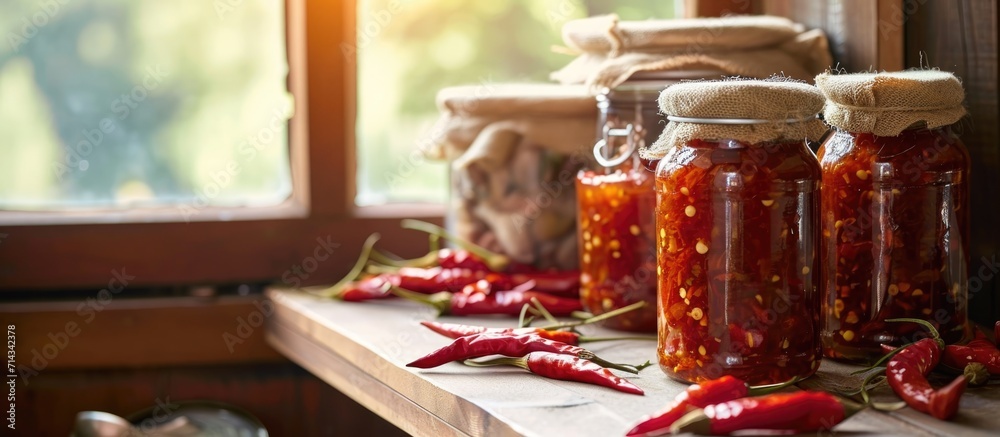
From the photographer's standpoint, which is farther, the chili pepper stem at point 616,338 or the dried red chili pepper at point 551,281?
the dried red chili pepper at point 551,281

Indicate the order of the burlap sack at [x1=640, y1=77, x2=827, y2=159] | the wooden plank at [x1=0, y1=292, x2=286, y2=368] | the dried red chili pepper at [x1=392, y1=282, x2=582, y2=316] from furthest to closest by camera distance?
the wooden plank at [x1=0, y1=292, x2=286, y2=368] → the dried red chili pepper at [x1=392, y1=282, x2=582, y2=316] → the burlap sack at [x1=640, y1=77, x2=827, y2=159]

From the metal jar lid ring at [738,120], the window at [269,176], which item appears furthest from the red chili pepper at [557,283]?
the metal jar lid ring at [738,120]

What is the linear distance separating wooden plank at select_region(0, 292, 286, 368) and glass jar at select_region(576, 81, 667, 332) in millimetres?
698

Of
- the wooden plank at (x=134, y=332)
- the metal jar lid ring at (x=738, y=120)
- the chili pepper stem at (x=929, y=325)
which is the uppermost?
the metal jar lid ring at (x=738, y=120)

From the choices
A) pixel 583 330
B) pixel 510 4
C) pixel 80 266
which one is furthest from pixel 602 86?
pixel 80 266

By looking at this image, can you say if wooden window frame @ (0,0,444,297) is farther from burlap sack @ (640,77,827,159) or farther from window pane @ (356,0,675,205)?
burlap sack @ (640,77,827,159)

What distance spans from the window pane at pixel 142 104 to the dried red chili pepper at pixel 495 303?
0.50 m

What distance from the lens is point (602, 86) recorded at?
1.38 meters

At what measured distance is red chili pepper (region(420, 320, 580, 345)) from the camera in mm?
1259

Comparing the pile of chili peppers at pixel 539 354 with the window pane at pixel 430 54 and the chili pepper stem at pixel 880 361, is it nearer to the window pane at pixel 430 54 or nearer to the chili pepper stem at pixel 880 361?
the chili pepper stem at pixel 880 361

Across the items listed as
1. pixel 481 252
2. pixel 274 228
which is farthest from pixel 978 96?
pixel 274 228

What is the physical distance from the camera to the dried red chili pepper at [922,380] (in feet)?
3.17

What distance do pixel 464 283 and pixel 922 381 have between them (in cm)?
77

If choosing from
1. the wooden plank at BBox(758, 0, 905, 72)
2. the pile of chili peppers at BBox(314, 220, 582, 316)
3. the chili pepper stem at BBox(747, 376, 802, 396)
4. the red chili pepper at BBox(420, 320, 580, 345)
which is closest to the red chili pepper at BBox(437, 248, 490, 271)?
the pile of chili peppers at BBox(314, 220, 582, 316)
